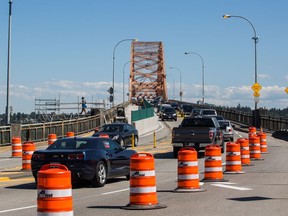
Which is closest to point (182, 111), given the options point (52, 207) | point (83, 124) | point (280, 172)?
point (83, 124)

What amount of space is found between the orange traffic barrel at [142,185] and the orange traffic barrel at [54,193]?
3742 millimetres

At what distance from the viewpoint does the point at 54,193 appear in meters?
8.59

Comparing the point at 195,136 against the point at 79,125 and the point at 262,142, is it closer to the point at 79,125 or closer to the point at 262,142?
the point at 262,142

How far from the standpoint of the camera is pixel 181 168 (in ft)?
49.9

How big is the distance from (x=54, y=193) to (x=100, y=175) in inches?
329

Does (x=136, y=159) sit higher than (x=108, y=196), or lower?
higher

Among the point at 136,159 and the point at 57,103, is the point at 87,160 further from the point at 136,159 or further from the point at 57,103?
the point at 57,103

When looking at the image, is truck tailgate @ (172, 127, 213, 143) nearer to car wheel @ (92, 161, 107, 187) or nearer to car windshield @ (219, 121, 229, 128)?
car wheel @ (92, 161, 107, 187)

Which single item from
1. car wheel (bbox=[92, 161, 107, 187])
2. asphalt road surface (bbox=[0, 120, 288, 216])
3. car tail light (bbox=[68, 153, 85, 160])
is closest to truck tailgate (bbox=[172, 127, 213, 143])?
asphalt road surface (bbox=[0, 120, 288, 216])

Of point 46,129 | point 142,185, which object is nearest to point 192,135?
point 142,185

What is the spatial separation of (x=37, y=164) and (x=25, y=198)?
2265 mm

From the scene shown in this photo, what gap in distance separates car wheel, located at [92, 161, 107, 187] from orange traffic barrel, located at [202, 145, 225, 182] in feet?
9.37

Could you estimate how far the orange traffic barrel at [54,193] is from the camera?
28.0ft

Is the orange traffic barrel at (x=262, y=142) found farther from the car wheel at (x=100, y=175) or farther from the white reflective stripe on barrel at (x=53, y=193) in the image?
the white reflective stripe on barrel at (x=53, y=193)
